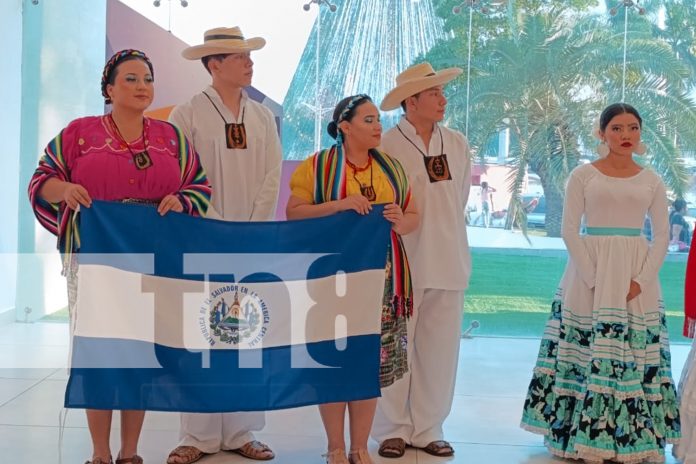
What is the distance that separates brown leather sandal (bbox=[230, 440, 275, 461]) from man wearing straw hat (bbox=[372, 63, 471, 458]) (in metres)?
0.47

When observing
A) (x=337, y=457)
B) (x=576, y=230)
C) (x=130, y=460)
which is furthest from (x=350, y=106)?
(x=130, y=460)

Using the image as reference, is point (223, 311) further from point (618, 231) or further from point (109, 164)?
point (618, 231)

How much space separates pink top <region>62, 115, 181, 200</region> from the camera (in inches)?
134

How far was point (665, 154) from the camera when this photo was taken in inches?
254

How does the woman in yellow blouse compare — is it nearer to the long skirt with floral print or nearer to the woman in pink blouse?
the woman in pink blouse

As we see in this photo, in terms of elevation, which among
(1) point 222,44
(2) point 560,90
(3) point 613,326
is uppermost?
(2) point 560,90

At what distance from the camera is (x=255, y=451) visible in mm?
3947

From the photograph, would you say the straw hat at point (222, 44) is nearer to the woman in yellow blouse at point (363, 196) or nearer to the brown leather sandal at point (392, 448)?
the woman in yellow blouse at point (363, 196)

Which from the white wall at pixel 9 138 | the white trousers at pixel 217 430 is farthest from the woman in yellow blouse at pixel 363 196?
the white wall at pixel 9 138

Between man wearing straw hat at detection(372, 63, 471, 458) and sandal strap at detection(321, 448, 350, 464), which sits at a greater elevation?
man wearing straw hat at detection(372, 63, 471, 458)

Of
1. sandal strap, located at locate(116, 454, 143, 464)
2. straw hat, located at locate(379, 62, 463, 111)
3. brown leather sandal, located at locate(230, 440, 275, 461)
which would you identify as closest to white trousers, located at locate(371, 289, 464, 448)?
brown leather sandal, located at locate(230, 440, 275, 461)

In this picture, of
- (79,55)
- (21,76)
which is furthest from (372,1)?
(21,76)

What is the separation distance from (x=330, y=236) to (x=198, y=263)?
49 cm

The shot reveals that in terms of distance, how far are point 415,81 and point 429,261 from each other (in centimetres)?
75
